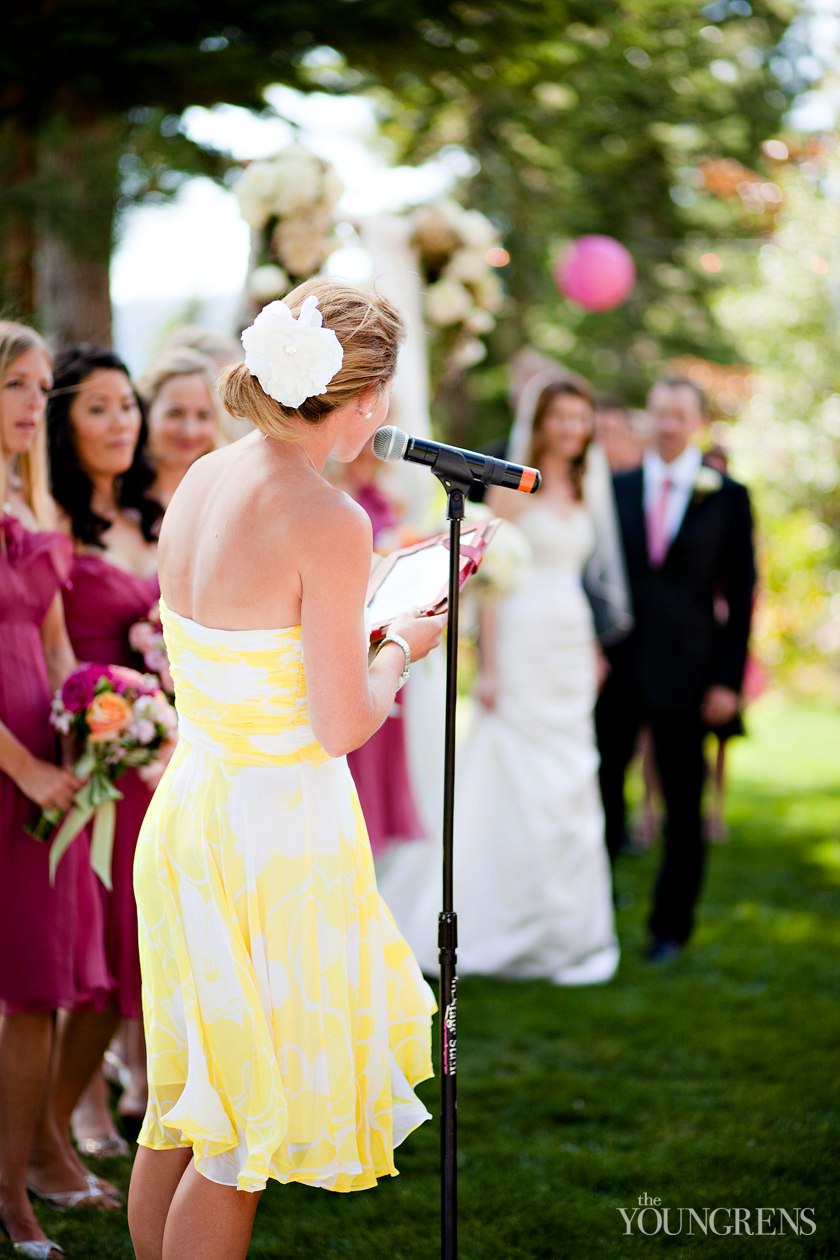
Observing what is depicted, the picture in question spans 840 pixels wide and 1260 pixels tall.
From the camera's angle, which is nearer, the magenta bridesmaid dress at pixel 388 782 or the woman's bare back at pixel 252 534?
the woman's bare back at pixel 252 534

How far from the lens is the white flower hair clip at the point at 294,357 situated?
2.32 meters

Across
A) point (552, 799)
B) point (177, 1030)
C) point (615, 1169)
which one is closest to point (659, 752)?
point (552, 799)

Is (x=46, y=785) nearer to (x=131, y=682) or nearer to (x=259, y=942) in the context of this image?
→ (x=131, y=682)

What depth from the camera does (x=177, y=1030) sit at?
2525mm

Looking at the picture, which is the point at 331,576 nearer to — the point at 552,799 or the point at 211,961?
the point at 211,961

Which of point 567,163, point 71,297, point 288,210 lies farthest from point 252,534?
point 567,163

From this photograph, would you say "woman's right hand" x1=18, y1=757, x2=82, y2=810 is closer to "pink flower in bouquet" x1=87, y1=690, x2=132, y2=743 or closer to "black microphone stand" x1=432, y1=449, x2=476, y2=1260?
"pink flower in bouquet" x1=87, y1=690, x2=132, y2=743

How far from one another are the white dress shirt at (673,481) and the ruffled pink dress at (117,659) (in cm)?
289

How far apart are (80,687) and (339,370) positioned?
51.4 inches

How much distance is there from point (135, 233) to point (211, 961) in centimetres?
406

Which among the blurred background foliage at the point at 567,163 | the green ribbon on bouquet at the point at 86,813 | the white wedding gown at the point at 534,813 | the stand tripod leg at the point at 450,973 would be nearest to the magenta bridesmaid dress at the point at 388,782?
the white wedding gown at the point at 534,813

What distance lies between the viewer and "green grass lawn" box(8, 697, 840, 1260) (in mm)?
3373

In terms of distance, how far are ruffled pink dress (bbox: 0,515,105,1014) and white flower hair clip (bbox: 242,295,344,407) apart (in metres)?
1.23

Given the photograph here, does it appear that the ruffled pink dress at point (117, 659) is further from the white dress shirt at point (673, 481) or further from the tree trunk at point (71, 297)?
the tree trunk at point (71, 297)
